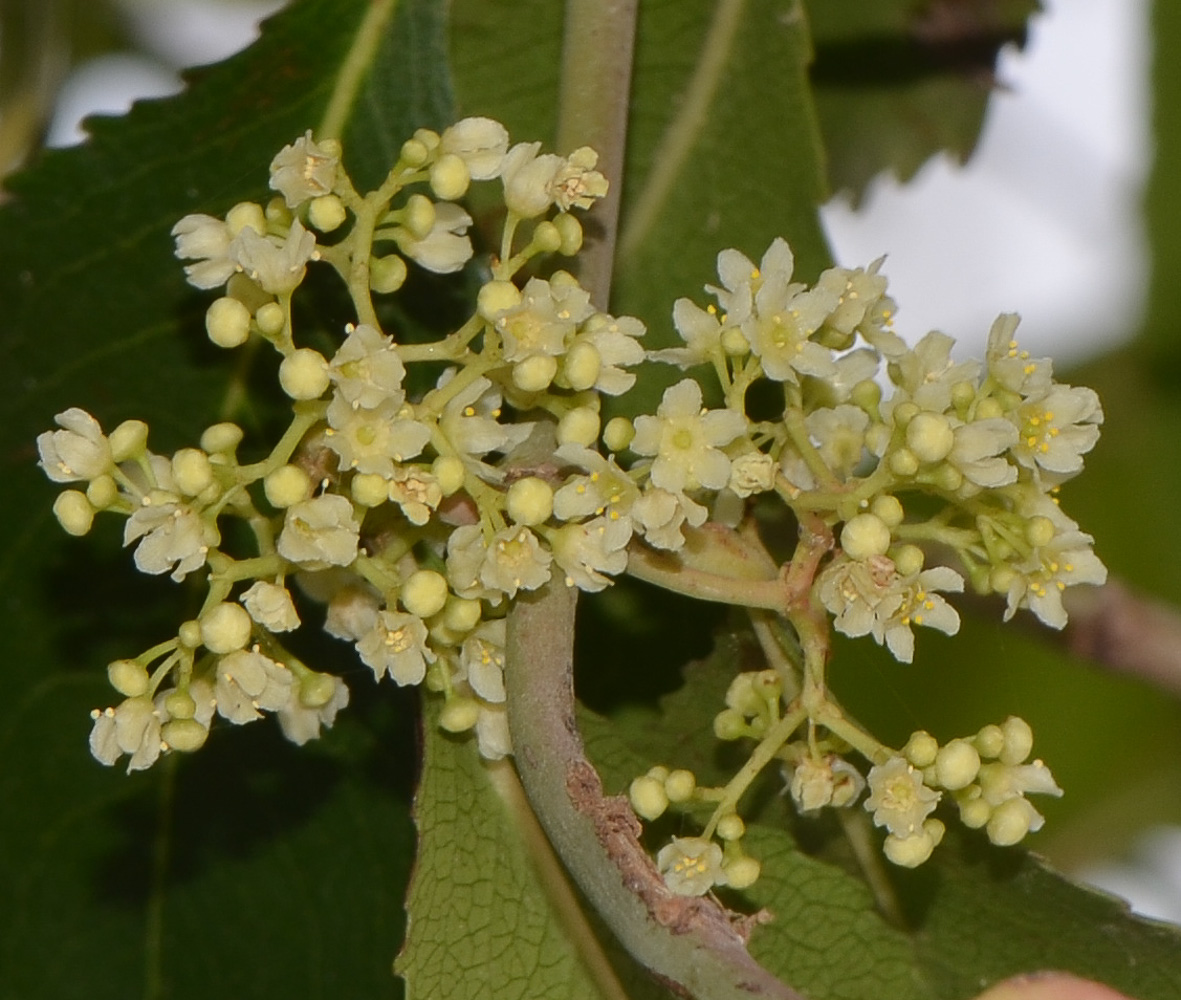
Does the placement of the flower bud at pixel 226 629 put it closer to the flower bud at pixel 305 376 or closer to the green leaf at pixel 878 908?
the flower bud at pixel 305 376

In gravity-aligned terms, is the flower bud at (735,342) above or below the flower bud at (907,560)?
above

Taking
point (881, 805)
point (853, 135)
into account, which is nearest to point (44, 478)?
point (881, 805)

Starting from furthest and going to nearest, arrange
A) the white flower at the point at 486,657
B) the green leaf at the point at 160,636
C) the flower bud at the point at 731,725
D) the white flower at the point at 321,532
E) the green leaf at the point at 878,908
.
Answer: the green leaf at the point at 160,636
the green leaf at the point at 878,908
the flower bud at the point at 731,725
the white flower at the point at 486,657
the white flower at the point at 321,532

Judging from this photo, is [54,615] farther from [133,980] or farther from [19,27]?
[19,27]

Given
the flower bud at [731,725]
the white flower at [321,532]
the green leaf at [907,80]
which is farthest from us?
the green leaf at [907,80]

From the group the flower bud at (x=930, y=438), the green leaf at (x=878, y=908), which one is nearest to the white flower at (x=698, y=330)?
the flower bud at (x=930, y=438)

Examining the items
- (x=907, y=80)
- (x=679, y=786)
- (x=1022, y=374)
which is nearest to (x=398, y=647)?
(x=679, y=786)

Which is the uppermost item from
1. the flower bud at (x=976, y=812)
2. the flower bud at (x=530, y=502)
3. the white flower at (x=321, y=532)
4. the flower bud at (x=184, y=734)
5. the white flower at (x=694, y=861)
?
the white flower at (x=321, y=532)
